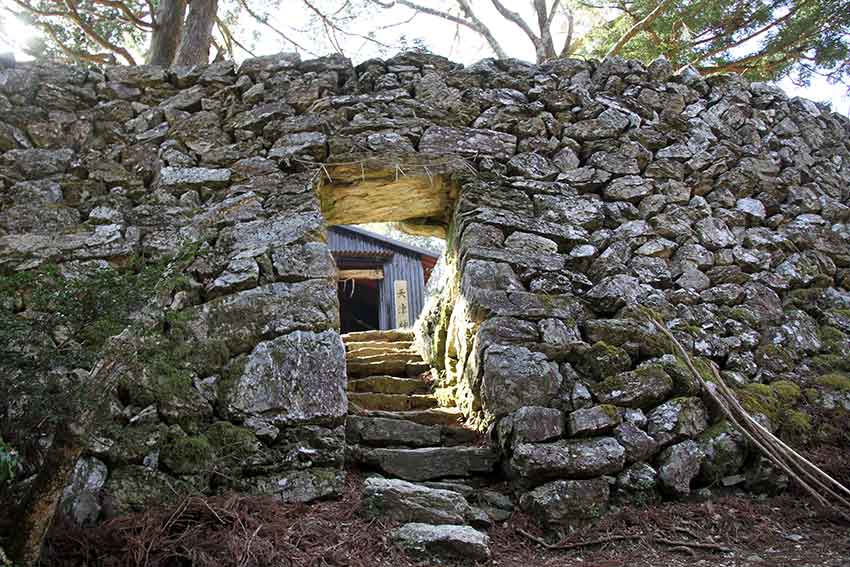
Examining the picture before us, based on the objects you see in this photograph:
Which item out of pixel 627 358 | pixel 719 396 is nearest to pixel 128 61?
pixel 627 358

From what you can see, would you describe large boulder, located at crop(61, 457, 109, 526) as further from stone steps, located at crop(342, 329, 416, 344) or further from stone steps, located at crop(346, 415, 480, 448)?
stone steps, located at crop(342, 329, 416, 344)

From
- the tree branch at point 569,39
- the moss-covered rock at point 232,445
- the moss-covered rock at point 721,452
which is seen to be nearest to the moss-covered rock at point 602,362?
the moss-covered rock at point 721,452

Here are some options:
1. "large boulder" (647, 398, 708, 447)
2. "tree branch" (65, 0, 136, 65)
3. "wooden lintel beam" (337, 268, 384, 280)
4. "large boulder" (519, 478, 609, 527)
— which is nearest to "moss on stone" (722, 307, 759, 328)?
"large boulder" (647, 398, 708, 447)

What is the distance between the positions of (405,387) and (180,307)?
6.06 ft

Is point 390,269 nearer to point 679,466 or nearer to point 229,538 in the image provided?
point 679,466

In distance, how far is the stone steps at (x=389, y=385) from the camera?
15.2ft

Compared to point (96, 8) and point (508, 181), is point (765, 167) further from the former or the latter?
point (96, 8)

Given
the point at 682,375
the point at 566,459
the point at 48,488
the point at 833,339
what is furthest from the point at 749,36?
the point at 48,488

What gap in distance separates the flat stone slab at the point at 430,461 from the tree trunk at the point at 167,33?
4777 millimetres

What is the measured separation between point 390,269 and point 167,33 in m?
4.91

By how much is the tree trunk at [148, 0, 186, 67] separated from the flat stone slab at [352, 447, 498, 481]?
188 inches

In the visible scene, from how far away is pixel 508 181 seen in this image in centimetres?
428

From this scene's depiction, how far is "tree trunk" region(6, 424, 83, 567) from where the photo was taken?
2.09m

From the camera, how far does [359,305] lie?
1063cm
